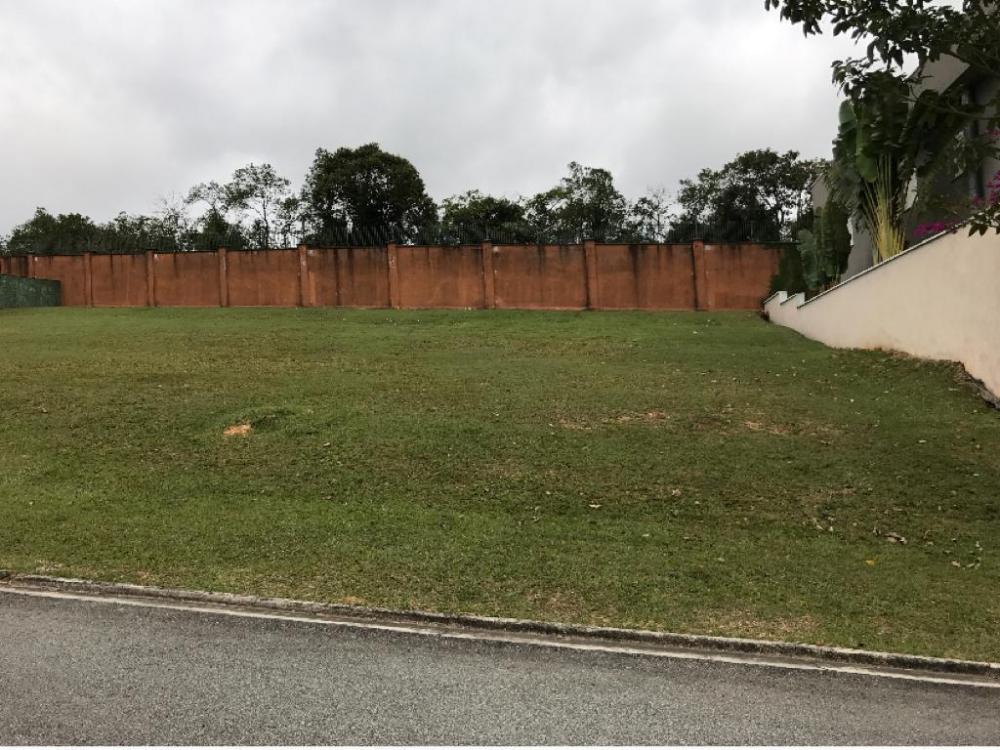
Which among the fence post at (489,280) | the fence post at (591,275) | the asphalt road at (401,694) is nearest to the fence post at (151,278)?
the fence post at (489,280)

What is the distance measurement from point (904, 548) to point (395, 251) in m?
21.8

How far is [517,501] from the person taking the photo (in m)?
6.43

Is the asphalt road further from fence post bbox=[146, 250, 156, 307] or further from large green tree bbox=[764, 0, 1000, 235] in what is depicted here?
fence post bbox=[146, 250, 156, 307]

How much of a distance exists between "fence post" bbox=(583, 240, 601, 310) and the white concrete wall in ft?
36.0

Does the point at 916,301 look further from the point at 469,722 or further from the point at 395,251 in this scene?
the point at 395,251

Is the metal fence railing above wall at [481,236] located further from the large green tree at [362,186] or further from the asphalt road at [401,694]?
the asphalt road at [401,694]

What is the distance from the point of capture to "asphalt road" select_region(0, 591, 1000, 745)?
10.0 feet

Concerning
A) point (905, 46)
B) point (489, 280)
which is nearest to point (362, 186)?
point (489, 280)

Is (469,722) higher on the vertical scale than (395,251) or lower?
lower

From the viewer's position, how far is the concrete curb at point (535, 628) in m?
3.86

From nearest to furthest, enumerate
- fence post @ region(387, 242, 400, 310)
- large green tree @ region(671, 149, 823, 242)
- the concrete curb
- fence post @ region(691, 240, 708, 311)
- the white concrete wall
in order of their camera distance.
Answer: the concrete curb, the white concrete wall, fence post @ region(691, 240, 708, 311), fence post @ region(387, 242, 400, 310), large green tree @ region(671, 149, 823, 242)

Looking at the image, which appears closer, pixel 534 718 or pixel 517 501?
pixel 534 718

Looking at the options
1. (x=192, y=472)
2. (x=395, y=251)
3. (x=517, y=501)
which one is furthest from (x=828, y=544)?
(x=395, y=251)

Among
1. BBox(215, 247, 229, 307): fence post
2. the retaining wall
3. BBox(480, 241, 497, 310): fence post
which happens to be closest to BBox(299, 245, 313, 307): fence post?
the retaining wall
